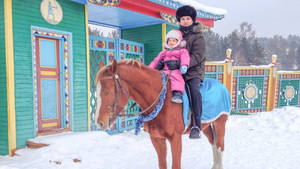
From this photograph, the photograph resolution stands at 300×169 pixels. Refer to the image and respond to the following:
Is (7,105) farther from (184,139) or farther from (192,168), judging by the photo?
(184,139)

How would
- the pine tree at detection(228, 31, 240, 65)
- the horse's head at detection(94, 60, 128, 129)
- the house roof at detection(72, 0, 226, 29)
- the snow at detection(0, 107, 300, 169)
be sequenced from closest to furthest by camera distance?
1. the horse's head at detection(94, 60, 128, 129)
2. the snow at detection(0, 107, 300, 169)
3. the house roof at detection(72, 0, 226, 29)
4. the pine tree at detection(228, 31, 240, 65)

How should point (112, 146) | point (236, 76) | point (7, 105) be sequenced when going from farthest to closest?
1. point (236, 76)
2. point (112, 146)
3. point (7, 105)

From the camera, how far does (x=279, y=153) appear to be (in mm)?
4375

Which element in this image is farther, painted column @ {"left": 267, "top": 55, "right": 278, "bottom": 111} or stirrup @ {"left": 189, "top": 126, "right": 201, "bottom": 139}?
painted column @ {"left": 267, "top": 55, "right": 278, "bottom": 111}

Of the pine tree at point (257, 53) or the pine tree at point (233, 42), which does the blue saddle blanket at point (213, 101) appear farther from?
the pine tree at point (233, 42)

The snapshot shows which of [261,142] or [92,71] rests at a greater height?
[92,71]

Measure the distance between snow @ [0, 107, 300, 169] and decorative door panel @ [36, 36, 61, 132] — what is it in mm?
498

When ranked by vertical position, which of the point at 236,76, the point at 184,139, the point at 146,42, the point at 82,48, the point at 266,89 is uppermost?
the point at 146,42

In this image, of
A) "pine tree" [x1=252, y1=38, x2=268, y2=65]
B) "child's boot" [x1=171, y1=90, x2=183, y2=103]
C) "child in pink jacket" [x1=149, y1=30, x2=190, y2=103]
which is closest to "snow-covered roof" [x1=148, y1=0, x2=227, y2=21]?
"child in pink jacket" [x1=149, y1=30, x2=190, y2=103]

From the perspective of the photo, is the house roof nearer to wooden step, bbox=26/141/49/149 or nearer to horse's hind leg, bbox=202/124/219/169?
Result: wooden step, bbox=26/141/49/149

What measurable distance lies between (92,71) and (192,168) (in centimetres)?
391

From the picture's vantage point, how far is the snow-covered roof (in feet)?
20.9

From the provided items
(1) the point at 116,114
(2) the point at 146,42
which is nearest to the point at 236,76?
(2) the point at 146,42

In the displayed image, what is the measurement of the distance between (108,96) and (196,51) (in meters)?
1.33
